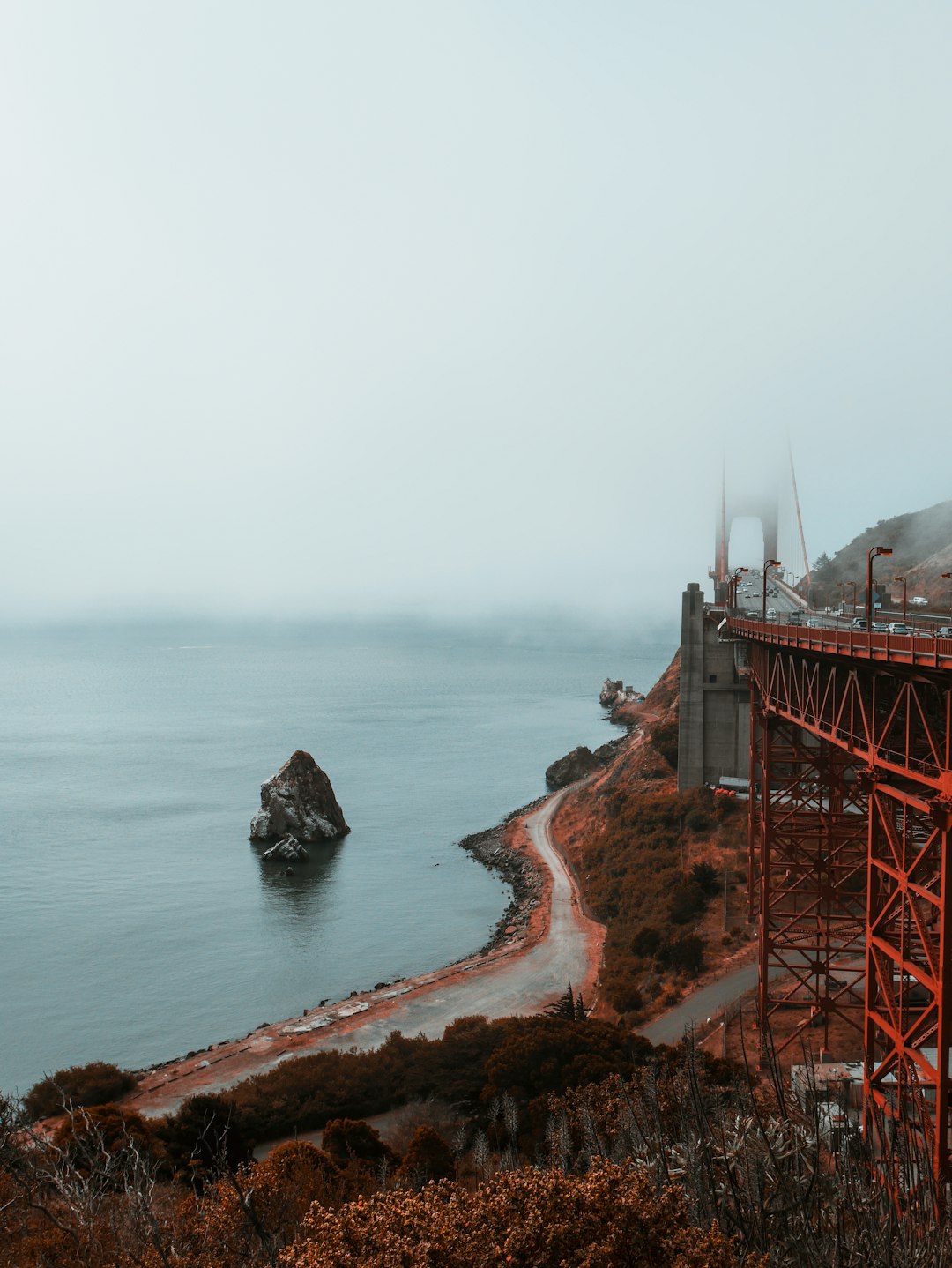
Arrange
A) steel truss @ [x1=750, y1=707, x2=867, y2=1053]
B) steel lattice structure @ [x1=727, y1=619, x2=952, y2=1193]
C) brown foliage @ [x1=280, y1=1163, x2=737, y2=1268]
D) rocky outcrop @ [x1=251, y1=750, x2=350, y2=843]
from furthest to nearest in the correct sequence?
rocky outcrop @ [x1=251, y1=750, x2=350, y2=843] < steel truss @ [x1=750, y1=707, x2=867, y2=1053] < steel lattice structure @ [x1=727, y1=619, x2=952, y2=1193] < brown foliage @ [x1=280, y1=1163, x2=737, y2=1268]

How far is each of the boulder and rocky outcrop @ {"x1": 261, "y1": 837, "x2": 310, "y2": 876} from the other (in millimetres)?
24292

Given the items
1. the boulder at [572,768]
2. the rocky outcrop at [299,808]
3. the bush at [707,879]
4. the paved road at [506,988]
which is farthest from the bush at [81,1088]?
the boulder at [572,768]

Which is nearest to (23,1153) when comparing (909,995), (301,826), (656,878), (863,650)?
(863,650)

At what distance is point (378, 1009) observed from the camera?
31656 millimetres

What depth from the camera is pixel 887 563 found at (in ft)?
264

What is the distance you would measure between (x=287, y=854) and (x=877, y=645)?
4770 centimetres

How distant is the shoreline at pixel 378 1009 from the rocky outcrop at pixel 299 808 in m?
16.7

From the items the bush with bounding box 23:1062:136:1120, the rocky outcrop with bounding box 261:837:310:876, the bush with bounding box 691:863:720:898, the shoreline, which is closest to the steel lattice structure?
the bush with bounding box 691:863:720:898

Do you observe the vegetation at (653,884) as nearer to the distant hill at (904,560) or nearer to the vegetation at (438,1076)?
the vegetation at (438,1076)

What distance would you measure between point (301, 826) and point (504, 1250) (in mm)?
54317

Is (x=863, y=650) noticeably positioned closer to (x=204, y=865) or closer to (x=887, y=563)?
(x=204, y=865)

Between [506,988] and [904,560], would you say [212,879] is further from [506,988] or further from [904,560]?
[904,560]

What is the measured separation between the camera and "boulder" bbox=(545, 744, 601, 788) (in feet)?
239

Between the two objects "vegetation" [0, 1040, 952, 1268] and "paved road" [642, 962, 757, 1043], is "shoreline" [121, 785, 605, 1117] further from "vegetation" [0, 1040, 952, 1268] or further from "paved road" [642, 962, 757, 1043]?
"vegetation" [0, 1040, 952, 1268]
